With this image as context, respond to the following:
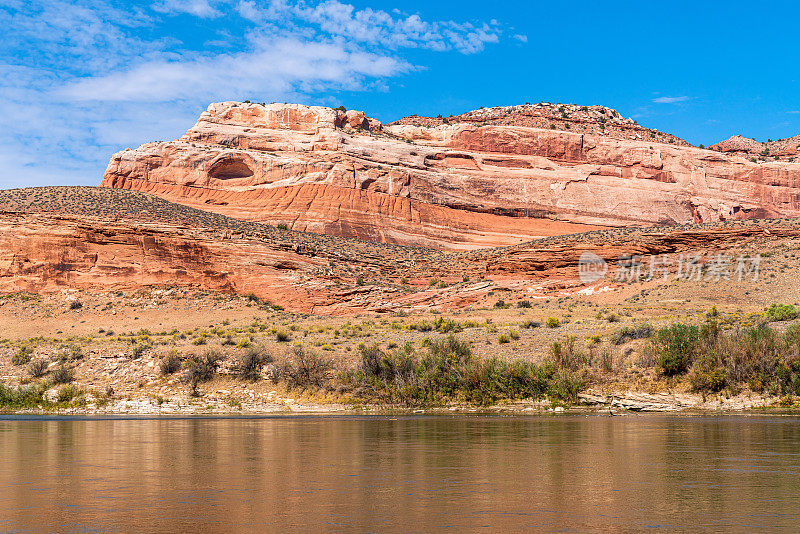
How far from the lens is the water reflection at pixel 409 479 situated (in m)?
6.77

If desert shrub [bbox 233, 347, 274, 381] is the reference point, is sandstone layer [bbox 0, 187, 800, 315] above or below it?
above

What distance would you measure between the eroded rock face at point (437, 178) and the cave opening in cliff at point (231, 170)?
0.12 meters

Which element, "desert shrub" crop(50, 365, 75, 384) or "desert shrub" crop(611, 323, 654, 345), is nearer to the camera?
"desert shrub" crop(611, 323, 654, 345)

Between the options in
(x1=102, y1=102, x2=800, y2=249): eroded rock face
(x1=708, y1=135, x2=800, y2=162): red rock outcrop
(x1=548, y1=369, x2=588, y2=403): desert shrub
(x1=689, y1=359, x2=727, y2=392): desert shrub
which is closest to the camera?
(x1=689, y1=359, x2=727, y2=392): desert shrub

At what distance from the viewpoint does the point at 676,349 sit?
2228 centimetres

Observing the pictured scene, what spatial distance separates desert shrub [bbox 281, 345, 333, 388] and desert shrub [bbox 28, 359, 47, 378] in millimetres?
10198

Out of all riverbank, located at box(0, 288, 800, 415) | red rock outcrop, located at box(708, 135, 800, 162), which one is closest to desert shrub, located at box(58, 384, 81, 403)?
riverbank, located at box(0, 288, 800, 415)

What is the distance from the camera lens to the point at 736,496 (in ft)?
25.2

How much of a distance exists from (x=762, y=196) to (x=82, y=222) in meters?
84.9

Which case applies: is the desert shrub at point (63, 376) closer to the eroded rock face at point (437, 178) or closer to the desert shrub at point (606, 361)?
the desert shrub at point (606, 361)

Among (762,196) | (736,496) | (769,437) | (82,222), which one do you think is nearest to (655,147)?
(762,196)

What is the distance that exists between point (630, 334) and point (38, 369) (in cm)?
2272

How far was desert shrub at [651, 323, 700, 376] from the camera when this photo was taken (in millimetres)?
22109

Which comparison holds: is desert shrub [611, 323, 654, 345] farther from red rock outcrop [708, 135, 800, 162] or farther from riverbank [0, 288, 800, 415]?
red rock outcrop [708, 135, 800, 162]
